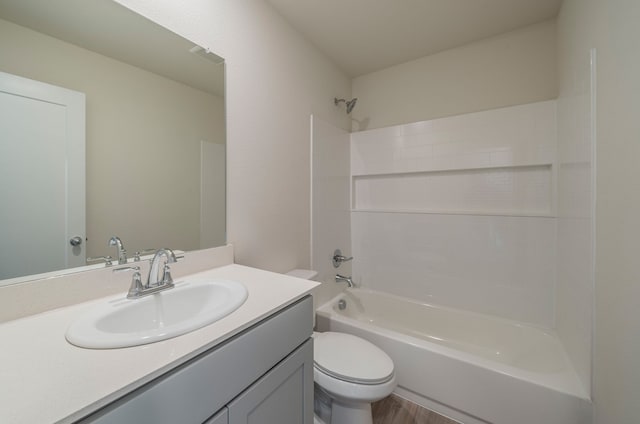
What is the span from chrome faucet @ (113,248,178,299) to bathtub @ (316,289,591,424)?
1161 millimetres

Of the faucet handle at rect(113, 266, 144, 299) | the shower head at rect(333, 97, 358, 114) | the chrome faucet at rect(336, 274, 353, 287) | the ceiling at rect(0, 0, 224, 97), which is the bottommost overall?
the chrome faucet at rect(336, 274, 353, 287)

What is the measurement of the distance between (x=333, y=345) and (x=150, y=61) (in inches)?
66.0

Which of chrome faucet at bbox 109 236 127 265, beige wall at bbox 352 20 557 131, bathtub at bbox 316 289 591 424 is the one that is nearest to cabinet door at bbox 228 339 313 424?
chrome faucet at bbox 109 236 127 265

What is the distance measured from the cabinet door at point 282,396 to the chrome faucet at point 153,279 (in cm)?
49

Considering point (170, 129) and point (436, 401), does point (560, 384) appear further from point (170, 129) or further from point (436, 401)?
point (170, 129)

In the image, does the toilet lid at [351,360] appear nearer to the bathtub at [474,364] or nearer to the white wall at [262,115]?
the bathtub at [474,364]

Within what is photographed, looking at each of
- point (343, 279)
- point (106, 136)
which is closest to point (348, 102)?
point (343, 279)

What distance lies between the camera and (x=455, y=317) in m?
1.91

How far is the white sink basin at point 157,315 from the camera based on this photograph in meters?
0.58

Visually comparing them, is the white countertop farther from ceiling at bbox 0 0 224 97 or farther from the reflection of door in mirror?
ceiling at bbox 0 0 224 97

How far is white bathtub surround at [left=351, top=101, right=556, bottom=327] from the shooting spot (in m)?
1.68

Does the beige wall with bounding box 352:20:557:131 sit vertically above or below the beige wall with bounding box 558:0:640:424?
above

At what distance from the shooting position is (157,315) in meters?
0.86

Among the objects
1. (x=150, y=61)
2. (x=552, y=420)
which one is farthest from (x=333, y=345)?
(x=150, y=61)
